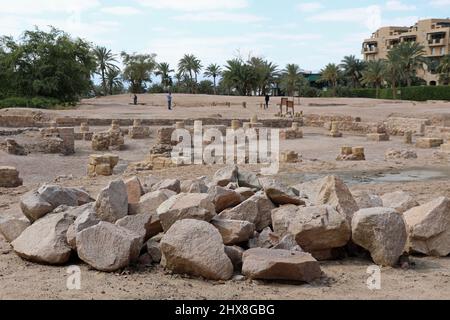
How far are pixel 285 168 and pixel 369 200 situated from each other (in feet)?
24.9

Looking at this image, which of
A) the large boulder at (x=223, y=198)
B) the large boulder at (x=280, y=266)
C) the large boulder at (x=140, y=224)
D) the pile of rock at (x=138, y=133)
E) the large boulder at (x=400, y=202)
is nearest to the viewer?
the large boulder at (x=280, y=266)

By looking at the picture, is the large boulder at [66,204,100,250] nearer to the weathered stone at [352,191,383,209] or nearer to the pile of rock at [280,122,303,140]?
the weathered stone at [352,191,383,209]

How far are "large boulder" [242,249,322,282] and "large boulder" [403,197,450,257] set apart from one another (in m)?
1.39

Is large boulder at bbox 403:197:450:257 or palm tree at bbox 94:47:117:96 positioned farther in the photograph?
palm tree at bbox 94:47:117:96

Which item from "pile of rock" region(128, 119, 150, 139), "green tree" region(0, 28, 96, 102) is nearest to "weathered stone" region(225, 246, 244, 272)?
"pile of rock" region(128, 119, 150, 139)

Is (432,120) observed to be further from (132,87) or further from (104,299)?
(132,87)

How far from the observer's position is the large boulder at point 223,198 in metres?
5.90

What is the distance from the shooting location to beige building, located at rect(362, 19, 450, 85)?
72.2m

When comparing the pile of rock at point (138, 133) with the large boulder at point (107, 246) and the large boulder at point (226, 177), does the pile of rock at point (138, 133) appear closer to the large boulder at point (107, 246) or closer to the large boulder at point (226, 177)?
the large boulder at point (226, 177)

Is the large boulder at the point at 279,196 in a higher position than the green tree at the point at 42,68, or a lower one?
lower

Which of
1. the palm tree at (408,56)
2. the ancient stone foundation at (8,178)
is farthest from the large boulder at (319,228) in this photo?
the palm tree at (408,56)

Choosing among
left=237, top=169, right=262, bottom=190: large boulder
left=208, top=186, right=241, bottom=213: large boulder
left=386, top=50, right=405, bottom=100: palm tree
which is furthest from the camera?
left=386, top=50, right=405, bottom=100: palm tree

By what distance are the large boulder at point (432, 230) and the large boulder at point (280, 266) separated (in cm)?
139

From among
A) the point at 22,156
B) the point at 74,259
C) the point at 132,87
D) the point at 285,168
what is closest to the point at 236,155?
the point at 285,168
